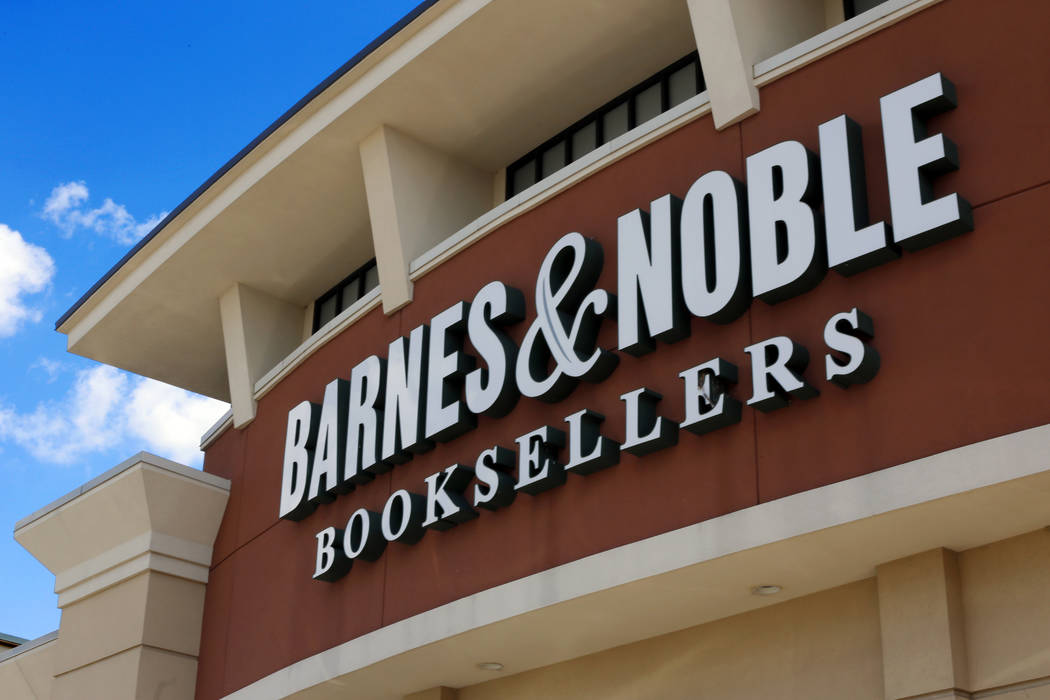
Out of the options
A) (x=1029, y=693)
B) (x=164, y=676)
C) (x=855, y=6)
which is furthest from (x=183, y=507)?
(x=1029, y=693)

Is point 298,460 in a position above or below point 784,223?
below

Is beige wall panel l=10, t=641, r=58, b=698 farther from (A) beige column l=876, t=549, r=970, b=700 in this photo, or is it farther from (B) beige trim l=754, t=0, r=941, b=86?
(B) beige trim l=754, t=0, r=941, b=86

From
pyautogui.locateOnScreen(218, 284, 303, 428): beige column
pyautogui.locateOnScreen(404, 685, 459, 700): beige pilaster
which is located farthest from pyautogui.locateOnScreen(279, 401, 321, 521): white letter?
pyautogui.locateOnScreen(404, 685, 459, 700): beige pilaster

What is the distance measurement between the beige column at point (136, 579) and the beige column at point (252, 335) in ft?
4.95

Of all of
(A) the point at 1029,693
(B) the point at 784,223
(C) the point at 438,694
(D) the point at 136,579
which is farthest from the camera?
(D) the point at 136,579

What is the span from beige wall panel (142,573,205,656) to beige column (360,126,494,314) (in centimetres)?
542

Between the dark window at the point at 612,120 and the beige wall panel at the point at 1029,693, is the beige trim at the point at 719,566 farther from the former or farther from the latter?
the dark window at the point at 612,120

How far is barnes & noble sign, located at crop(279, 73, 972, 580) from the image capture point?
1096 cm

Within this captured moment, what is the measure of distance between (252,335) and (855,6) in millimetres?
10369

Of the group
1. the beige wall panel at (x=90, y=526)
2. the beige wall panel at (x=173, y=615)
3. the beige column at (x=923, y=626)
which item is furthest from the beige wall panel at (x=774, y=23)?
the beige wall panel at (x=173, y=615)

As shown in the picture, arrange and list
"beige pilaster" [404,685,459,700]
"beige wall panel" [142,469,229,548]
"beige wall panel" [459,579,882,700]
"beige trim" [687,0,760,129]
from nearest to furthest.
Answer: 1. "beige wall panel" [459,579,882,700]
2. "beige trim" [687,0,760,129]
3. "beige pilaster" [404,685,459,700]
4. "beige wall panel" [142,469,229,548]

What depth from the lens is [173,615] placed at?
1839cm

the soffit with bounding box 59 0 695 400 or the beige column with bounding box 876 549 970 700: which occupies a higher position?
the soffit with bounding box 59 0 695 400

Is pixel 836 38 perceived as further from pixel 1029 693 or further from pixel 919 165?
pixel 1029 693
